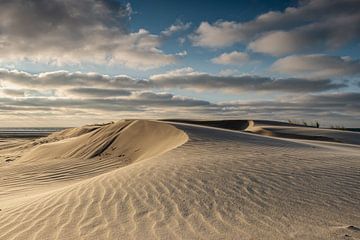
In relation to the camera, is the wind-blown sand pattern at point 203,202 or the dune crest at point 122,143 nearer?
the wind-blown sand pattern at point 203,202

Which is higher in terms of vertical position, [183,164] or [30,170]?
[183,164]

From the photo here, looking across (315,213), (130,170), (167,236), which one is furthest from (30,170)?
(315,213)

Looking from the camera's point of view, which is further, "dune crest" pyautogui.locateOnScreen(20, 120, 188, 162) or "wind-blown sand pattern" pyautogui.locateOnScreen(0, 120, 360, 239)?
"dune crest" pyautogui.locateOnScreen(20, 120, 188, 162)

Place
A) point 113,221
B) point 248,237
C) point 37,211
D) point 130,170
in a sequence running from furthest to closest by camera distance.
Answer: point 130,170 < point 37,211 < point 113,221 < point 248,237

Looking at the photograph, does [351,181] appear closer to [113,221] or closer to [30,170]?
[113,221]

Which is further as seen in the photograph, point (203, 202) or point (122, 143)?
point (122, 143)

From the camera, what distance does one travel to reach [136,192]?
18.1 ft

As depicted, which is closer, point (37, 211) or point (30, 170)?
point (37, 211)

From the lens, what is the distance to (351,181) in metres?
5.86

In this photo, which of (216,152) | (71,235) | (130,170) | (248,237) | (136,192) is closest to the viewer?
(248,237)

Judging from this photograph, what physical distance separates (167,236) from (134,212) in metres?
0.91

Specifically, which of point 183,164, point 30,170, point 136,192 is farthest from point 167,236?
point 30,170

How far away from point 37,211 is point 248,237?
10.0 feet

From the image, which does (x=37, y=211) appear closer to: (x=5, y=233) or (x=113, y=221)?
(x=5, y=233)
